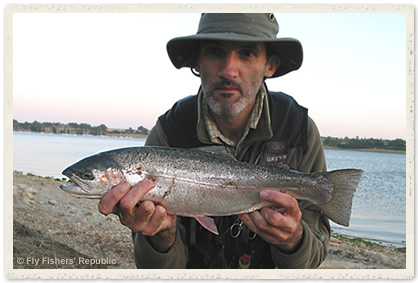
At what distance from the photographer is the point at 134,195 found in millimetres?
2916

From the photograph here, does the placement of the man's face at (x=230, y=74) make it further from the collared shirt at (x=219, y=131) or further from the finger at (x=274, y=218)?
the finger at (x=274, y=218)

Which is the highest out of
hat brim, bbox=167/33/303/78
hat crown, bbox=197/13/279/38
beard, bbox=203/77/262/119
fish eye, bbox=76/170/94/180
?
hat crown, bbox=197/13/279/38

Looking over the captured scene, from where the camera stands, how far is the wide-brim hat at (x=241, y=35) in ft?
11.5

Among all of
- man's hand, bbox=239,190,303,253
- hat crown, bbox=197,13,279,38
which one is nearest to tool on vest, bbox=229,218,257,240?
man's hand, bbox=239,190,303,253

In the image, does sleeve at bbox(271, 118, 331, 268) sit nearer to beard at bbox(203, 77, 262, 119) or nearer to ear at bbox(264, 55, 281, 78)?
ear at bbox(264, 55, 281, 78)

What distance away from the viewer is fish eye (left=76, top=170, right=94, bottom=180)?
3.03 metres

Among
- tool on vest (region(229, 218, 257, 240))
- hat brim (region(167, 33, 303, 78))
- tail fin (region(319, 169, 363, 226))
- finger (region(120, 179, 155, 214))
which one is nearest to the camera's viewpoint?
finger (region(120, 179, 155, 214))

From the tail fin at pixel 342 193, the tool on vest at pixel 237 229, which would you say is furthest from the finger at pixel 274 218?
the tool on vest at pixel 237 229

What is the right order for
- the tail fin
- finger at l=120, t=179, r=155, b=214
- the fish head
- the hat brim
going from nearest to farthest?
finger at l=120, t=179, r=155, b=214 < the fish head < the tail fin < the hat brim

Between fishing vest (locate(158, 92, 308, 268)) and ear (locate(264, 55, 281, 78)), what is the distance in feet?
1.02

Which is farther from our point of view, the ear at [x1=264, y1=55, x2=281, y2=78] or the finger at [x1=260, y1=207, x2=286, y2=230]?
the ear at [x1=264, y1=55, x2=281, y2=78]

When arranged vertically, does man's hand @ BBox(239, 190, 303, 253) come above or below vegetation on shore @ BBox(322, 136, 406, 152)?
below

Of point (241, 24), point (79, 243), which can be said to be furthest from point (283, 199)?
point (79, 243)

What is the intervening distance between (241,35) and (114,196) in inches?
76.8
